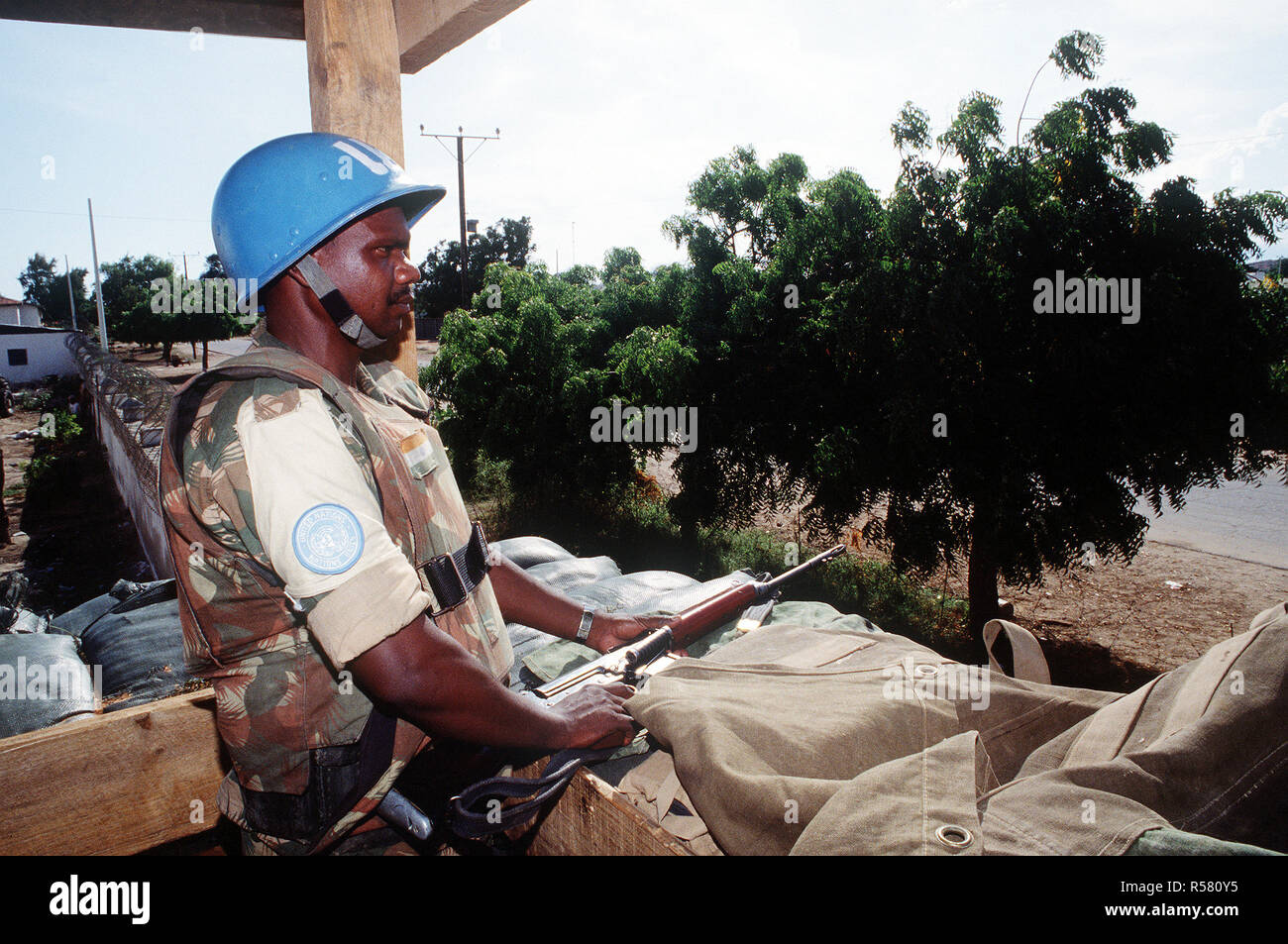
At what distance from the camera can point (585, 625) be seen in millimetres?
2438

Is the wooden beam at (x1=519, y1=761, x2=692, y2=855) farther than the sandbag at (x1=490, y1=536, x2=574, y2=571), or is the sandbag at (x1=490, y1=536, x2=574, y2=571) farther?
the sandbag at (x1=490, y1=536, x2=574, y2=571)

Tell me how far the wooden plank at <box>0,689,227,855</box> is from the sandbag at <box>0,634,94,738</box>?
119 centimetres

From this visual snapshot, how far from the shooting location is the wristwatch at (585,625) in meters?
2.43

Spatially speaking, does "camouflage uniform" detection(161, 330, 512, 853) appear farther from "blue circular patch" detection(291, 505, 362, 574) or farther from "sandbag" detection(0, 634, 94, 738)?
"sandbag" detection(0, 634, 94, 738)

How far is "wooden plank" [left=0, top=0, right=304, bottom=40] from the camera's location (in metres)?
2.20

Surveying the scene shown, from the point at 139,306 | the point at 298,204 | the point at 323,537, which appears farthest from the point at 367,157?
the point at 139,306

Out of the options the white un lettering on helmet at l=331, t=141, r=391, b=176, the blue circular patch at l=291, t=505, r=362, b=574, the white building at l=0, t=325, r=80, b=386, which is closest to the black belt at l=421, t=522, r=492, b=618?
the blue circular patch at l=291, t=505, r=362, b=574

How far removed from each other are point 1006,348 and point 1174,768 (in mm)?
4786

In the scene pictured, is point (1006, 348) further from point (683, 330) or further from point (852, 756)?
point (852, 756)

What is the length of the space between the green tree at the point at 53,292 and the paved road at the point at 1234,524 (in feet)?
267

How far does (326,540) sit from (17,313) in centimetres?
7716

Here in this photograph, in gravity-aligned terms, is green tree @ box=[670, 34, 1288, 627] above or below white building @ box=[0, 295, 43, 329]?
below
